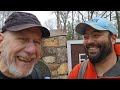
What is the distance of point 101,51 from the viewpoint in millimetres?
1227

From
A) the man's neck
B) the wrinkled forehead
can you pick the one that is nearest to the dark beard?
the man's neck

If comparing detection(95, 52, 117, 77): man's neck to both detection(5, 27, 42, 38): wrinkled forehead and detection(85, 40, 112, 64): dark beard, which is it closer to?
detection(85, 40, 112, 64): dark beard

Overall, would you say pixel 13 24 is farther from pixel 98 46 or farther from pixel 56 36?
pixel 98 46

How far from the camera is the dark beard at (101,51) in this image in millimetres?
1202

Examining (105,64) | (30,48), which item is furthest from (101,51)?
(30,48)

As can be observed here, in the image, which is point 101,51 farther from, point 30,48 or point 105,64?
point 30,48

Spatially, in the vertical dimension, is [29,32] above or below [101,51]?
above

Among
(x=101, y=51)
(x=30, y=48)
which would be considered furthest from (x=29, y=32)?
(x=101, y=51)

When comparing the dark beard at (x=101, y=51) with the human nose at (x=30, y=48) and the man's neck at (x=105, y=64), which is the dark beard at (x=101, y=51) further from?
the human nose at (x=30, y=48)

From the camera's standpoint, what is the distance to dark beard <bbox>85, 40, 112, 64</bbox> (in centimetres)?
120

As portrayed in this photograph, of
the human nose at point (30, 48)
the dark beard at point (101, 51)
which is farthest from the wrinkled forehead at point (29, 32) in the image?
the dark beard at point (101, 51)

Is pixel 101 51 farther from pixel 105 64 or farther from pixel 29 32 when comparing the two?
pixel 29 32
